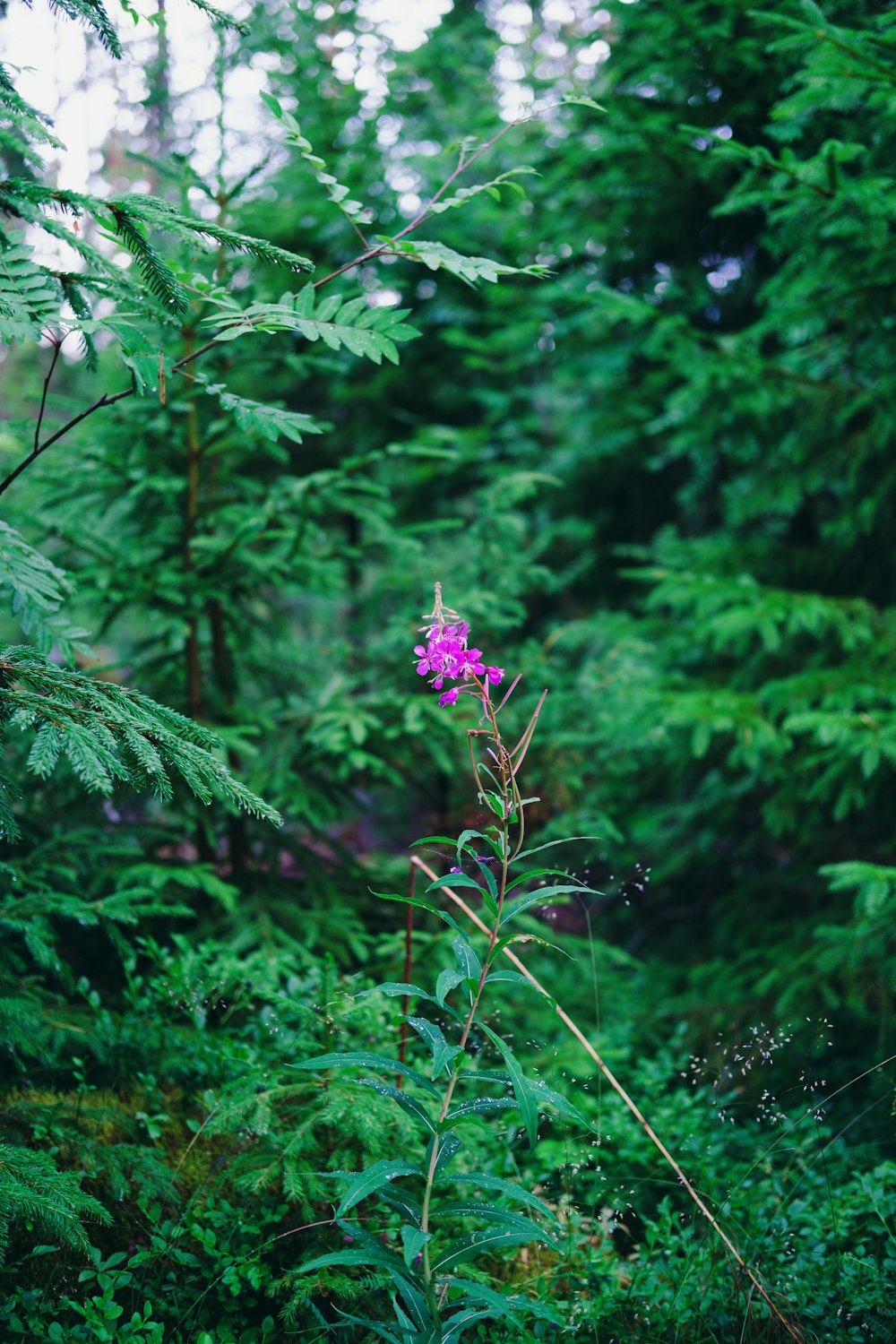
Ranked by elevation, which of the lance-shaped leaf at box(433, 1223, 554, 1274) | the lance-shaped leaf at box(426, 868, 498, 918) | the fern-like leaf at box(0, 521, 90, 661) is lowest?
the lance-shaped leaf at box(433, 1223, 554, 1274)

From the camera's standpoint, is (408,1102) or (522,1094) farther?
(408,1102)

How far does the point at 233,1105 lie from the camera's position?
2.10m

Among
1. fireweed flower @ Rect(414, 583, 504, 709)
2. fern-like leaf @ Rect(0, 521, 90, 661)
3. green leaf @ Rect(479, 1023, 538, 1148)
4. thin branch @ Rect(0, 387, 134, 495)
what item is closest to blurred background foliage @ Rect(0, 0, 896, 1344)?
thin branch @ Rect(0, 387, 134, 495)

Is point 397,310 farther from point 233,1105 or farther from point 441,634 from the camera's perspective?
point 233,1105

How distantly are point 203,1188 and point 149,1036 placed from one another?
0.58 metres

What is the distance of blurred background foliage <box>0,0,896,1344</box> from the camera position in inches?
84.2

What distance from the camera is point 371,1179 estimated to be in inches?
60.7

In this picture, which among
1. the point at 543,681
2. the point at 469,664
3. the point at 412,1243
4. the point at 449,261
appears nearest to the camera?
the point at 412,1243

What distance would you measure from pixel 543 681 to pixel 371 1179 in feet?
9.40

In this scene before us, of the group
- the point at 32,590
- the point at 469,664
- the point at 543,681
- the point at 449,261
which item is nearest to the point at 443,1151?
the point at 469,664

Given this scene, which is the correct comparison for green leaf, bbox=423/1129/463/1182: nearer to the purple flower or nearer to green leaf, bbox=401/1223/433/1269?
green leaf, bbox=401/1223/433/1269

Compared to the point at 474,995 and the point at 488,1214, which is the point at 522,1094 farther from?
the point at 488,1214

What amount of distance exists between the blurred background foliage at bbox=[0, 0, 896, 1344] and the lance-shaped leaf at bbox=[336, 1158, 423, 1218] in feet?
1.54

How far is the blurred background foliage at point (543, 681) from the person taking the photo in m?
2.14
